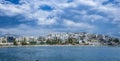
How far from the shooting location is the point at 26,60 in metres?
71.7

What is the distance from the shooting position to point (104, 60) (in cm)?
7456

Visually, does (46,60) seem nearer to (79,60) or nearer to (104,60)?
(79,60)

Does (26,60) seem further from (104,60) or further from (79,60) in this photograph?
(104,60)

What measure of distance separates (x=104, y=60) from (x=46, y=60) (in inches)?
599

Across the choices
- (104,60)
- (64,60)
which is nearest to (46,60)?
(64,60)

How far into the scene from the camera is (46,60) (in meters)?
74.2

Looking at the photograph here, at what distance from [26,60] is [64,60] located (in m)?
9.87

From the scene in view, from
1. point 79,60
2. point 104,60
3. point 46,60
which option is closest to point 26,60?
point 46,60

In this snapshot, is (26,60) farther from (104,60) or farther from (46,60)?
(104,60)

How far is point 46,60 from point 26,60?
5.56 meters

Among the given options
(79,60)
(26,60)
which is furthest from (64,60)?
(26,60)

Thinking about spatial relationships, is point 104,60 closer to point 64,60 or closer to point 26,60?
point 64,60

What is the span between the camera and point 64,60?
73.9m

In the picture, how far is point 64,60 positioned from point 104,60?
10529mm
